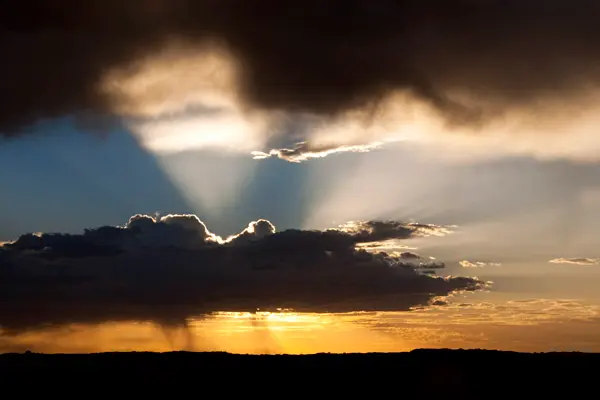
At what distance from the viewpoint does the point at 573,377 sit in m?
101

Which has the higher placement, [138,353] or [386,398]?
[138,353]

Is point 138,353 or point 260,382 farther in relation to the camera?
point 138,353

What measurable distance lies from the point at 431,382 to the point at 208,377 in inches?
1147

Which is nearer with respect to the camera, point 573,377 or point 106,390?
point 106,390

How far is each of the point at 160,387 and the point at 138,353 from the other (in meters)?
19.5

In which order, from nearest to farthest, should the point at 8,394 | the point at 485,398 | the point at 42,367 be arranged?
the point at 8,394 < the point at 485,398 < the point at 42,367

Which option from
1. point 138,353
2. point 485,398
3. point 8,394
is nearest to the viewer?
point 8,394

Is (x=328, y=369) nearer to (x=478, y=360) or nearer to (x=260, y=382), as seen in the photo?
(x=260, y=382)

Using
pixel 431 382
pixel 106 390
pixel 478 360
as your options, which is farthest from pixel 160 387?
pixel 478 360

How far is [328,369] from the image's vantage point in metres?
105

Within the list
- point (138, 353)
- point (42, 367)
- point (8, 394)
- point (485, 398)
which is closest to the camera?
point (8, 394)

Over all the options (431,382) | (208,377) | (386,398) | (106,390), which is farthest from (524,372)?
(106,390)

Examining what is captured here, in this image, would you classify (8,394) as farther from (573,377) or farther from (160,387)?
(573,377)

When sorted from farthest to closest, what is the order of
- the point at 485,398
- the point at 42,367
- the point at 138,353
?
the point at 138,353, the point at 42,367, the point at 485,398
